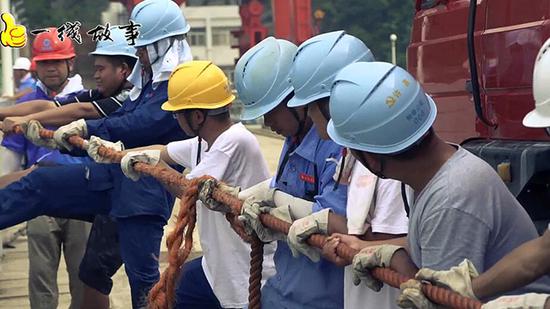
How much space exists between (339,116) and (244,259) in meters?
1.48

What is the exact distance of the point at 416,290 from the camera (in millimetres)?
2283

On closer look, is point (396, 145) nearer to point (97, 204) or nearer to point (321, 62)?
point (321, 62)

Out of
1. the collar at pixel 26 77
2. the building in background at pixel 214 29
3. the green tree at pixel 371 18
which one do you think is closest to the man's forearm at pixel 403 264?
the collar at pixel 26 77

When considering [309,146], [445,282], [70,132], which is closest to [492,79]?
[309,146]

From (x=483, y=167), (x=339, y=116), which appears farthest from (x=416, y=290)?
(x=339, y=116)

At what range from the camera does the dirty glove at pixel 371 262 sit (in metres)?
2.56

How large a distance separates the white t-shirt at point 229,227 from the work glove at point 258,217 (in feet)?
2.23

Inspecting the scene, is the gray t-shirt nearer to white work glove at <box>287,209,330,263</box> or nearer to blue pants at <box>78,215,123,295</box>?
white work glove at <box>287,209,330,263</box>

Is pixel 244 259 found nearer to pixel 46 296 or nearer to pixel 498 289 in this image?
pixel 498 289

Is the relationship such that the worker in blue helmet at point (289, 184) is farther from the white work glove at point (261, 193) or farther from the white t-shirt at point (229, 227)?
the white t-shirt at point (229, 227)

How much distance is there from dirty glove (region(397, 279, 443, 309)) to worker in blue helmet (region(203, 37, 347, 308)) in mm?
704

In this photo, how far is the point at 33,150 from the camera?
6844mm

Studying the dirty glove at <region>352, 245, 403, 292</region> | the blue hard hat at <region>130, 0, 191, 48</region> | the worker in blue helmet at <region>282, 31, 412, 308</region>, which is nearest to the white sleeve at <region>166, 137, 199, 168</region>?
the blue hard hat at <region>130, 0, 191, 48</region>

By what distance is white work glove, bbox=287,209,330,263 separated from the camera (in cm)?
294
